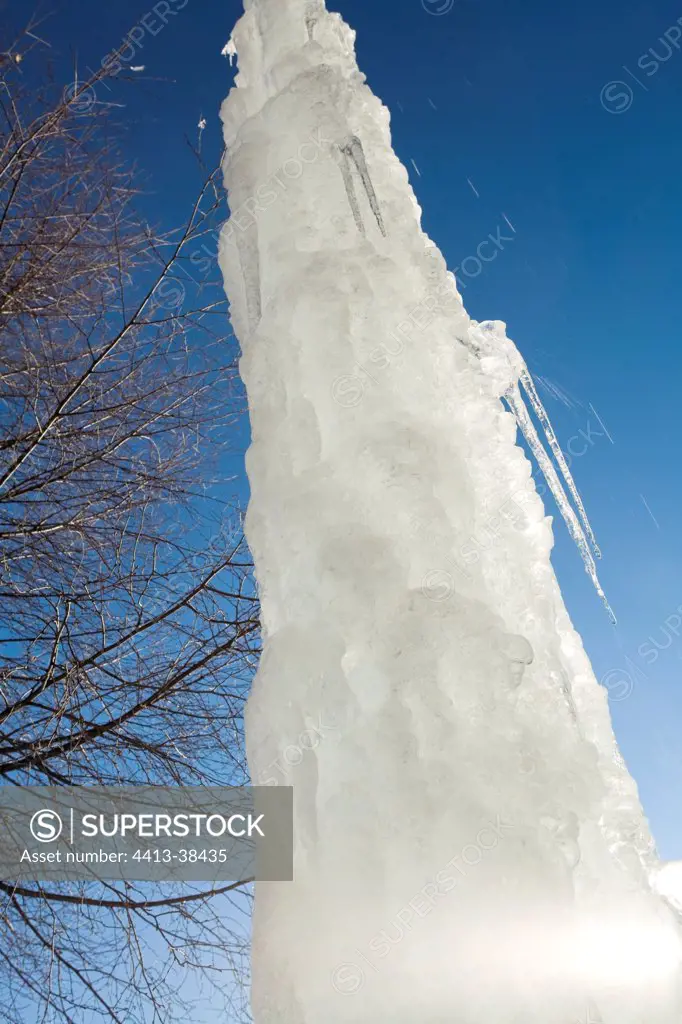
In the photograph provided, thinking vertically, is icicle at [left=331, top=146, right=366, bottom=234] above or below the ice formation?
above

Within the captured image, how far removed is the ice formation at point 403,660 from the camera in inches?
40.7

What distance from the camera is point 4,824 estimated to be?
2.82 m

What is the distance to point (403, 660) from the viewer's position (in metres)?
1.20

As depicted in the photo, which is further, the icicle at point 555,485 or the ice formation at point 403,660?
the icicle at point 555,485

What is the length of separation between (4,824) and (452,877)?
2.41 metres

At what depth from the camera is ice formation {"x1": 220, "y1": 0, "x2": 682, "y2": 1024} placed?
1.03 metres

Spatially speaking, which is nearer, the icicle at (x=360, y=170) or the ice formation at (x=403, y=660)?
the ice formation at (x=403, y=660)

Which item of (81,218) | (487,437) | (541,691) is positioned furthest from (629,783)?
(81,218)

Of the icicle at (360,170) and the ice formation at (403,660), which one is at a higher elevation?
the icicle at (360,170)

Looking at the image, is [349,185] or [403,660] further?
[349,185]

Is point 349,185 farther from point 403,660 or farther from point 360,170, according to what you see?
point 403,660

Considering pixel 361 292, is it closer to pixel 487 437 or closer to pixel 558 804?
pixel 487 437

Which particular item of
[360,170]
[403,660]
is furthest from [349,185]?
[403,660]

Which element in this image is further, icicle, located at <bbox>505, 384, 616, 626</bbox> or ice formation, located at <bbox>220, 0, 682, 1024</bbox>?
icicle, located at <bbox>505, 384, 616, 626</bbox>
